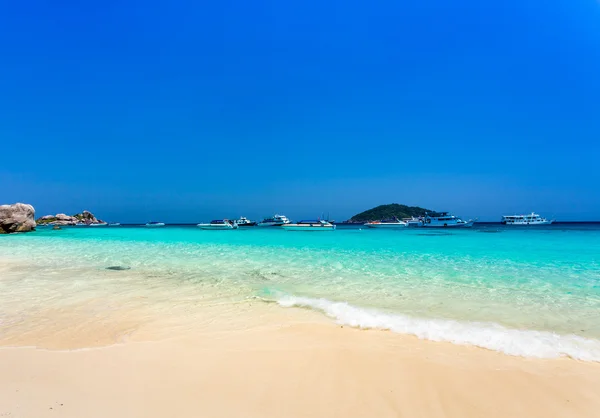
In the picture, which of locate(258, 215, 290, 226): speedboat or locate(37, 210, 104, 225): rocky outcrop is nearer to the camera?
locate(258, 215, 290, 226): speedboat

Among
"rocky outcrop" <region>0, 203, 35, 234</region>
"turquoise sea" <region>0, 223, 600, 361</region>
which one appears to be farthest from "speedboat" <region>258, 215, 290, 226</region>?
"turquoise sea" <region>0, 223, 600, 361</region>

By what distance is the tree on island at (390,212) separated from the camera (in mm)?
129250

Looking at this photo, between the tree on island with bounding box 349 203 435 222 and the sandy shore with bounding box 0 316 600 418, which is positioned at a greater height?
the tree on island with bounding box 349 203 435 222

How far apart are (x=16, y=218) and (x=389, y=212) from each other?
122829mm

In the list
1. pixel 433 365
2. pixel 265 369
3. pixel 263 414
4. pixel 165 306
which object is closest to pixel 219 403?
pixel 263 414

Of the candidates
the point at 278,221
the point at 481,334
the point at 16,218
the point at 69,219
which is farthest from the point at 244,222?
the point at 481,334

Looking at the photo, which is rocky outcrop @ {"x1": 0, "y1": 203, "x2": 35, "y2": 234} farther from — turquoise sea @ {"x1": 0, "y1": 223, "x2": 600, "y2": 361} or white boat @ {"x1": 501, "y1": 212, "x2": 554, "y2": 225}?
white boat @ {"x1": 501, "y1": 212, "x2": 554, "y2": 225}

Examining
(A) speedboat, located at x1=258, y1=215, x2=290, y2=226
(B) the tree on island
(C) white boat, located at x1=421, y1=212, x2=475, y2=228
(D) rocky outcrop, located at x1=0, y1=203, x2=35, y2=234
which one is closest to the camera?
(D) rocky outcrop, located at x1=0, y1=203, x2=35, y2=234

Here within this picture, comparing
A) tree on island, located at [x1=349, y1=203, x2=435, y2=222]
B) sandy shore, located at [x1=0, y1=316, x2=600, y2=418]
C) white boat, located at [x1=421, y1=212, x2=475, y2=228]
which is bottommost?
sandy shore, located at [x1=0, y1=316, x2=600, y2=418]

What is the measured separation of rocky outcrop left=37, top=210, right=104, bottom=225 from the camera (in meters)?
104

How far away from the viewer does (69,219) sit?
10794 cm

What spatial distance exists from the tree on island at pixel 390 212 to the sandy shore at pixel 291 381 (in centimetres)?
12631

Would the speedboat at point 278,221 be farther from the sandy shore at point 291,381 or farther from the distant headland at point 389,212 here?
the sandy shore at point 291,381

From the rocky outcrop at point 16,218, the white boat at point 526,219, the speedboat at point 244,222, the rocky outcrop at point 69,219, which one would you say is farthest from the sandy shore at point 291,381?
the rocky outcrop at point 69,219
